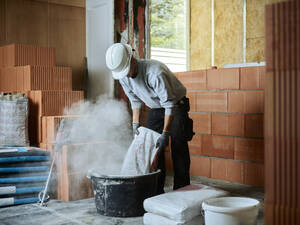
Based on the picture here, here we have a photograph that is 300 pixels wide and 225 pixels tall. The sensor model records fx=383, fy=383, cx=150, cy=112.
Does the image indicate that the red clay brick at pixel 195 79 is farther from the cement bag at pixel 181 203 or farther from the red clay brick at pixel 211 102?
the cement bag at pixel 181 203

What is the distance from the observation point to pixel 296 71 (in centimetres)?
183

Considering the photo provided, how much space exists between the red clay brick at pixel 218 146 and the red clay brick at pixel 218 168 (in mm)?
68

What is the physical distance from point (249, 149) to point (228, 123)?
374 millimetres

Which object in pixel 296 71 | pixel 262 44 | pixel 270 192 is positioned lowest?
pixel 270 192

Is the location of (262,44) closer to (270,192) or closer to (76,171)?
(76,171)

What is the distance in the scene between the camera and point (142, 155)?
126 inches

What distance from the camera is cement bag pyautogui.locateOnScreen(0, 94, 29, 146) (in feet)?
12.7

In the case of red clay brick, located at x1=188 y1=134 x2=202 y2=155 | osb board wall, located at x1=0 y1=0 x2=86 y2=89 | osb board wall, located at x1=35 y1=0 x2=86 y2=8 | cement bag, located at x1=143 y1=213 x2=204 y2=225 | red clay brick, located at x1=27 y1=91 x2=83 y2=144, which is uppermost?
osb board wall, located at x1=35 y1=0 x2=86 y2=8

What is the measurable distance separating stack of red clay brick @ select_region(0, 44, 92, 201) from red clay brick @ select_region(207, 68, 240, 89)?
4.92 ft

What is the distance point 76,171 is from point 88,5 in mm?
2464

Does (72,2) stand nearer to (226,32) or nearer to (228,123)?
(228,123)

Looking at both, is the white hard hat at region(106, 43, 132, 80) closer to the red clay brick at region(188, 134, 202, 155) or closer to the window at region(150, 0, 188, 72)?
the red clay brick at region(188, 134, 202, 155)

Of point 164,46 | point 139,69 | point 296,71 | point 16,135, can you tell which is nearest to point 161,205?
point 139,69

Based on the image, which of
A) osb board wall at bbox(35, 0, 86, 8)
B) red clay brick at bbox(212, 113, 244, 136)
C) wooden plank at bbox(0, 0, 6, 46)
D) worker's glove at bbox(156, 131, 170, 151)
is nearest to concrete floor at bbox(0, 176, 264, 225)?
worker's glove at bbox(156, 131, 170, 151)
